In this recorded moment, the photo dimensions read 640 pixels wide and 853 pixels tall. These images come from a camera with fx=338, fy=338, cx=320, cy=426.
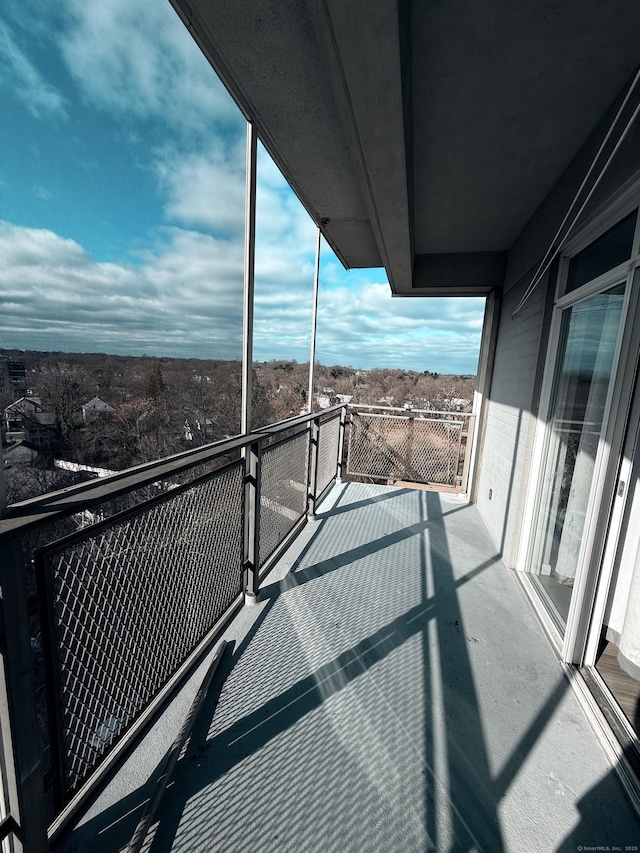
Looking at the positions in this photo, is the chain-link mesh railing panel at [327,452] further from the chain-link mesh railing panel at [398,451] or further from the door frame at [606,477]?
the door frame at [606,477]

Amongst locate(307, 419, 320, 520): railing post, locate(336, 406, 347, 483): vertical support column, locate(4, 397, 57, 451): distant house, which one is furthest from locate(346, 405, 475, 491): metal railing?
locate(4, 397, 57, 451): distant house

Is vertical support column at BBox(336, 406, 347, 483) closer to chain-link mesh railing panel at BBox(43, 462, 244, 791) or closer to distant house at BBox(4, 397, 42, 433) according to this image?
chain-link mesh railing panel at BBox(43, 462, 244, 791)

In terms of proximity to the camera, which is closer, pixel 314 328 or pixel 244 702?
pixel 244 702

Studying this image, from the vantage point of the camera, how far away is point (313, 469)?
11.8ft

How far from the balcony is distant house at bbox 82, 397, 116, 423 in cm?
22

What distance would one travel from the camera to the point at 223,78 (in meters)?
1.55

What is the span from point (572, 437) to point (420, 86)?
2.09 meters

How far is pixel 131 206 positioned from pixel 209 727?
194 cm

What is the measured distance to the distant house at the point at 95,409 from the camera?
3.03ft

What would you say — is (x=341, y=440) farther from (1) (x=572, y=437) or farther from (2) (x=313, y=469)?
(1) (x=572, y=437)

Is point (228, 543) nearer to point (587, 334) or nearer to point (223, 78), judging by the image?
point (223, 78)

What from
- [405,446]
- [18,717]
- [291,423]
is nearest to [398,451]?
[405,446]

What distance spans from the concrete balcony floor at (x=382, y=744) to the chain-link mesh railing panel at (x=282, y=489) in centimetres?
42

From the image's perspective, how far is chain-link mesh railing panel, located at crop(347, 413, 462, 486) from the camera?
488cm
